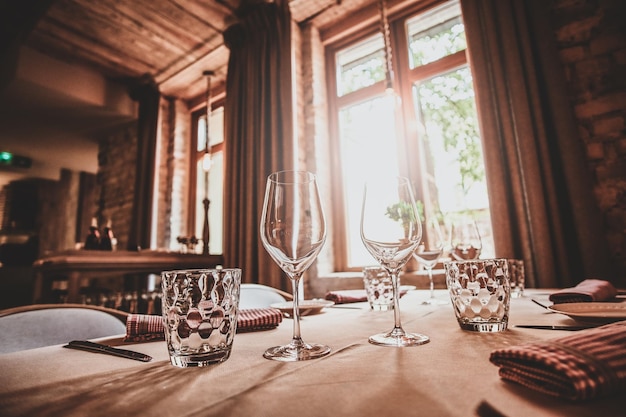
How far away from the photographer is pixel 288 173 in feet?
1.70

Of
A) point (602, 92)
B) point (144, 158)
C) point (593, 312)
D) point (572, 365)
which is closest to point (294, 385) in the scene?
point (572, 365)

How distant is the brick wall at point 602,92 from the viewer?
1910 mm

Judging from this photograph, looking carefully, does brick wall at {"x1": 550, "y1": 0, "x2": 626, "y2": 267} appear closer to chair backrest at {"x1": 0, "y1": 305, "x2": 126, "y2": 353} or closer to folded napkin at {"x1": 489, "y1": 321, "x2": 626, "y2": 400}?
folded napkin at {"x1": 489, "y1": 321, "x2": 626, "y2": 400}

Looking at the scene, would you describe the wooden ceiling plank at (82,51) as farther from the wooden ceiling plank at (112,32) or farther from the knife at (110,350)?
the knife at (110,350)

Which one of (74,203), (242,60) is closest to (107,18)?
(242,60)

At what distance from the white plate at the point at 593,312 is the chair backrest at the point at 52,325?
98 cm

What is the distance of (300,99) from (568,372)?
3.31 metres

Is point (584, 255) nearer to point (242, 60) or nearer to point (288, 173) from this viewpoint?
point (288, 173)

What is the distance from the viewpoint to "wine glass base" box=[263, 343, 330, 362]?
A: 0.41 metres

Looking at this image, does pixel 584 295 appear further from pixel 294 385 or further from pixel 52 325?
pixel 52 325

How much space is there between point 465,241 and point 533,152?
4.05ft

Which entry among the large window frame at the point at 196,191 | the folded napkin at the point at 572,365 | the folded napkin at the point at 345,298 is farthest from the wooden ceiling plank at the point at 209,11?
the folded napkin at the point at 572,365

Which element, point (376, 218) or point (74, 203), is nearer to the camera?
point (376, 218)

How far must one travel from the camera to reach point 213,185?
4508 millimetres
